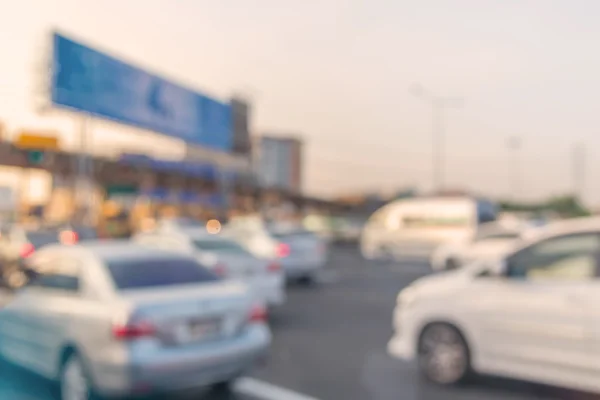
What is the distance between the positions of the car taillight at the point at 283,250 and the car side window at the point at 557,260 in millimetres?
9854

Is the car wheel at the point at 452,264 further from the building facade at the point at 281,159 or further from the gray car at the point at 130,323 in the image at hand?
the building facade at the point at 281,159

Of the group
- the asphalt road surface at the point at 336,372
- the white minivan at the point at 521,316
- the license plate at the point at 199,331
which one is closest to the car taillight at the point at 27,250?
the asphalt road surface at the point at 336,372

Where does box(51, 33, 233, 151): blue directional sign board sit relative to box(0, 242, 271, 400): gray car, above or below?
above

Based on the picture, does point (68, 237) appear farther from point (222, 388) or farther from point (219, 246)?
point (222, 388)

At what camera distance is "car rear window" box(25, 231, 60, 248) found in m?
15.4

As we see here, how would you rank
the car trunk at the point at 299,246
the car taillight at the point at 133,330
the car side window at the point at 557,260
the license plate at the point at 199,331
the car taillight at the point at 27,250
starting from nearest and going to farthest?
the car taillight at the point at 133,330, the license plate at the point at 199,331, the car side window at the point at 557,260, the car taillight at the point at 27,250, the car trunk at the point at 299,246

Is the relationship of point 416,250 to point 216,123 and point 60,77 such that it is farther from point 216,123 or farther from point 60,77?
point 216,123

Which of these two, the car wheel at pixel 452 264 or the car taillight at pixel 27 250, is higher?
the car taillight at pixel 27 250

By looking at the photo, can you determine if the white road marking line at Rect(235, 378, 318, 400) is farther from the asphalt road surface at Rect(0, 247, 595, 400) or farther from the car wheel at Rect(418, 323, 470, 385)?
the car wheel at Rect(418, 323, 470, 385)

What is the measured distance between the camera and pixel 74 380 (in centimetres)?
561

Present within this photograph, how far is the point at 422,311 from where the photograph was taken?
6.91 metres

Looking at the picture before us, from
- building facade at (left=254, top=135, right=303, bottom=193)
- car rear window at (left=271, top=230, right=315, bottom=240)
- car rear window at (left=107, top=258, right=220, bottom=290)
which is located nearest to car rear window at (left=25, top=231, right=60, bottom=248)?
car rear window at (left=271, top=230, right=315, bottom=240)

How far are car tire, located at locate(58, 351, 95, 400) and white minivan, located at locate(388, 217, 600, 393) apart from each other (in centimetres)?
314

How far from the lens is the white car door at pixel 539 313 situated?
587 centimetres
